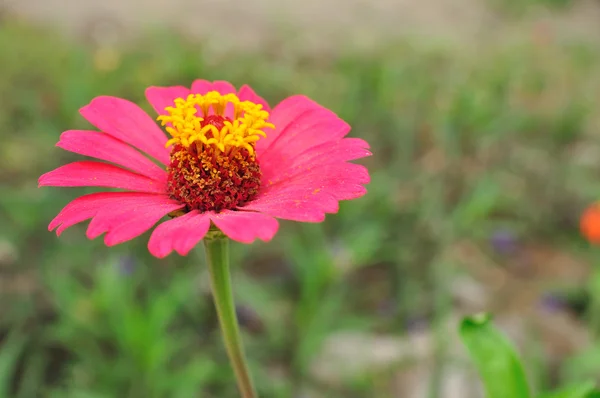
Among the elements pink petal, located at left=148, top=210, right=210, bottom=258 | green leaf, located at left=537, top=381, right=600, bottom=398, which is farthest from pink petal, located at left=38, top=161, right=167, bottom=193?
green leaf, located at left=537, top=381, right=600, bottom=398

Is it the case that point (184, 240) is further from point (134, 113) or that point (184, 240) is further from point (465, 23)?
point (465, 23)

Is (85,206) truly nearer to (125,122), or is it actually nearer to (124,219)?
(124,219)

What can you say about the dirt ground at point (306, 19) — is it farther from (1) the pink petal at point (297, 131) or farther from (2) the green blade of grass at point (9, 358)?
(1) the pink petal at point (297, 131)

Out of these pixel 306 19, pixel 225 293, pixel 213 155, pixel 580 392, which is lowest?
pixel 580 392

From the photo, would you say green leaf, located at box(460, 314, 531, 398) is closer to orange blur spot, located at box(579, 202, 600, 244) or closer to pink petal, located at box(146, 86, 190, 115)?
pink petal, located at box(146, 86, 190, 115)

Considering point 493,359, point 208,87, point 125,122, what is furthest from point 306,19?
point 493,359
